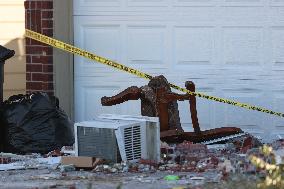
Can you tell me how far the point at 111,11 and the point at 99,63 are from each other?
0.60 meters

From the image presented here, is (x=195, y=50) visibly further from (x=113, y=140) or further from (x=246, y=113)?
(x=113, y=140)

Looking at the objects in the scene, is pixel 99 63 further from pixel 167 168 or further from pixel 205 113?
pixel 167 168

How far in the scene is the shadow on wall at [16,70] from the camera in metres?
10.5

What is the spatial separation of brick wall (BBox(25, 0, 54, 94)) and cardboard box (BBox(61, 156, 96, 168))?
8.09 feet

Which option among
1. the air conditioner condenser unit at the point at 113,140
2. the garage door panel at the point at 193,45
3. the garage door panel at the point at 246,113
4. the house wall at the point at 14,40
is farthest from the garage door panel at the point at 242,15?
the air conditioner condenser unit at the point at 113,140

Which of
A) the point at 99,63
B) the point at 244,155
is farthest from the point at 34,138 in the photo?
the point at 244,155

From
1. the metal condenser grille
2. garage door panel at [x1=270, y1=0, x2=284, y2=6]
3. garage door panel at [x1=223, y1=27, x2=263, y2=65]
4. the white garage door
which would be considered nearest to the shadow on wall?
the white garage door

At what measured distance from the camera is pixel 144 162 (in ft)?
25.5

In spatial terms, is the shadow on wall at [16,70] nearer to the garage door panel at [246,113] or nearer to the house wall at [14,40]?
the house wall at [14,40]

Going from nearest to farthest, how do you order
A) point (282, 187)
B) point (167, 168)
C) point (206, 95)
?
1. point (282, 187)
2. point (167, 168)
3. point (206, 95)

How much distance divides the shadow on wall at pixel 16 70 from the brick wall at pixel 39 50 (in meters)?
0.24

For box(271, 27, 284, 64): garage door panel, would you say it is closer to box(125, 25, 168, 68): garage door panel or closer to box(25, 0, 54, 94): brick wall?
box(125, 25, 168, 68): garage door panel

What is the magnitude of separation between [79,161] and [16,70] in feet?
10.1

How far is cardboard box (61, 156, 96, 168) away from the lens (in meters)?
7.66
